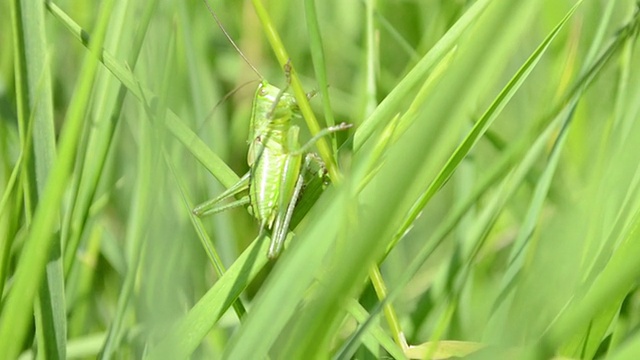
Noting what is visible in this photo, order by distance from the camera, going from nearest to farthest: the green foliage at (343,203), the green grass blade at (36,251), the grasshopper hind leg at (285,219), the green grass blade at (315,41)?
the green foliage at (343,203), the green grass blade at (36,251), the green grass blade at (315,41), the grasshopper hind leg at (285,219)

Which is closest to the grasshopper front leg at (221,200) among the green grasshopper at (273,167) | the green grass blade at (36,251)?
the green grasshopper at (273,167)

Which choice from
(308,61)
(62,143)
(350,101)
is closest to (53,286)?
A: (62,143)

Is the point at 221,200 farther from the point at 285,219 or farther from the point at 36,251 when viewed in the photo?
the point at 36,251

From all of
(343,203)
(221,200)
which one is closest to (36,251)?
(343,203)

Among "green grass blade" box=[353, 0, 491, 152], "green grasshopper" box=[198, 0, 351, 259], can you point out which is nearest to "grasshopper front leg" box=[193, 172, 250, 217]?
"green grasshopper" box=[198, 0, 351, 259]

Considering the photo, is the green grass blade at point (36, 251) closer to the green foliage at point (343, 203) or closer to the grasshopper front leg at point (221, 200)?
the green foliage at point (343, 203)

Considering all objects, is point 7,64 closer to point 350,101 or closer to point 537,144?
point 350,101

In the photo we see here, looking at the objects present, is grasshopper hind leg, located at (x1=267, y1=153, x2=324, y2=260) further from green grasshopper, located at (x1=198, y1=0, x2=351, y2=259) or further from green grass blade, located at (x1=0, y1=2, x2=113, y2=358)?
green grass blade, located at (x1=0, y1=2, x2=113, y2=358)
